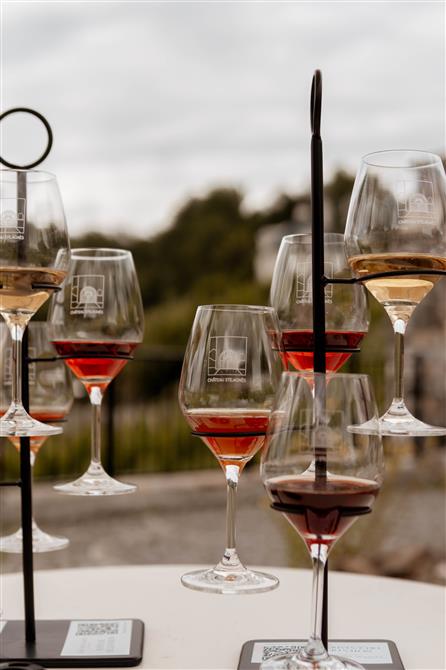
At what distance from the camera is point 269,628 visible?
4.49 ft

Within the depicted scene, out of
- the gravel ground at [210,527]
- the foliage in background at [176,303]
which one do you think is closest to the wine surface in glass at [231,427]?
the gravel ground at [210,527]

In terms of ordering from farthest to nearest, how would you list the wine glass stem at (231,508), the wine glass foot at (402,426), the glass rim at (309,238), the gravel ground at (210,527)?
1. the gravel ground at (210,527)
2. the glass rim at (309,238)
3. the wine glass stem at (231,508)
4. the wine glass foot at (402,426)

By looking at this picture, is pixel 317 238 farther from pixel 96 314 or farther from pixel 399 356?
pixel 96 314

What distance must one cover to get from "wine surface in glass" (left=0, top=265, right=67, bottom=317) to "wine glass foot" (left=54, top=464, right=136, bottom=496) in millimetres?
268

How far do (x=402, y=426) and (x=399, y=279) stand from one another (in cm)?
19

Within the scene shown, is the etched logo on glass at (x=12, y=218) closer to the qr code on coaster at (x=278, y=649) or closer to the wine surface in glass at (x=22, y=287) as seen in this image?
the wine surface in glass at (x=22, y=287)

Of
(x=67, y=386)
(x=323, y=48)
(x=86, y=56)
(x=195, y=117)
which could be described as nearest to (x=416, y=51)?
(x=323, y=48)

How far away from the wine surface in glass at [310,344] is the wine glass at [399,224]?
0.12 metres

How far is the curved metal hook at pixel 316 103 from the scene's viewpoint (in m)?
1.10

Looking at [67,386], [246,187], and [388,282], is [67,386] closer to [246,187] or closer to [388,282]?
[388,282]

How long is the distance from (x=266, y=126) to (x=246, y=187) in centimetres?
171

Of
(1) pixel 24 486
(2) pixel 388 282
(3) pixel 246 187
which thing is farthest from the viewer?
(3) pixel 246 187

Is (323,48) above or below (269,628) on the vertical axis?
above

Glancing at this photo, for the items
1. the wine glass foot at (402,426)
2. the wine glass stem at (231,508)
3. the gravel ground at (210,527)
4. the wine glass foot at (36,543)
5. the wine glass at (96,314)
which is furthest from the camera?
the gravel ground at (210,527)
